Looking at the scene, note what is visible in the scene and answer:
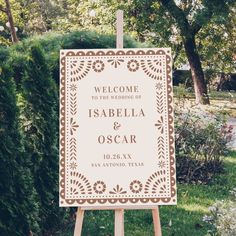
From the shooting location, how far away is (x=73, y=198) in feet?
11.7

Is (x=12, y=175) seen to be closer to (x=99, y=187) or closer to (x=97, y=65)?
(x=99, y=187)

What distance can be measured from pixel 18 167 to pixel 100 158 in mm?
1029

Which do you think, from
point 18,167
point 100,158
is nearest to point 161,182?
point 100,158

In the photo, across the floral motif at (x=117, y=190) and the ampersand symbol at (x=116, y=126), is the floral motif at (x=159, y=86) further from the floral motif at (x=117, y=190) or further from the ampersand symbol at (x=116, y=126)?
the floral motif at (x=117, y=190)

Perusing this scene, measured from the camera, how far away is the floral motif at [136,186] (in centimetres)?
363

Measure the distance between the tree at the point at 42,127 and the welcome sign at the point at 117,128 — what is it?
3.33 feet

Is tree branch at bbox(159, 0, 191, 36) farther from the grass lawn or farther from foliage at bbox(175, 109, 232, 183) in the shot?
the grass lawn

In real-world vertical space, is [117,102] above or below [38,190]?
above

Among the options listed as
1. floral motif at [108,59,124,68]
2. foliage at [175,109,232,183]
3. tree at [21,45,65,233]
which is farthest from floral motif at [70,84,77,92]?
foliage at [175,109,232,183]

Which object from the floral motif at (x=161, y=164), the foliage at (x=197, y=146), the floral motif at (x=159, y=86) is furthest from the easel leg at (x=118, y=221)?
the foliage at (x=197, y=146)

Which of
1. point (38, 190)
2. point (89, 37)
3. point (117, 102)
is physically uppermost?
point (89, 37)

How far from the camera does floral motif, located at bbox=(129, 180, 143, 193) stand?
3.63 meters

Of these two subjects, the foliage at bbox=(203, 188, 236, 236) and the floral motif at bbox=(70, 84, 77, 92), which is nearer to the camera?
the floral motif at bbox=(70, 84, 77, 92)

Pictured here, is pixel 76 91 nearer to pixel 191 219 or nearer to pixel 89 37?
pixel 191 219
